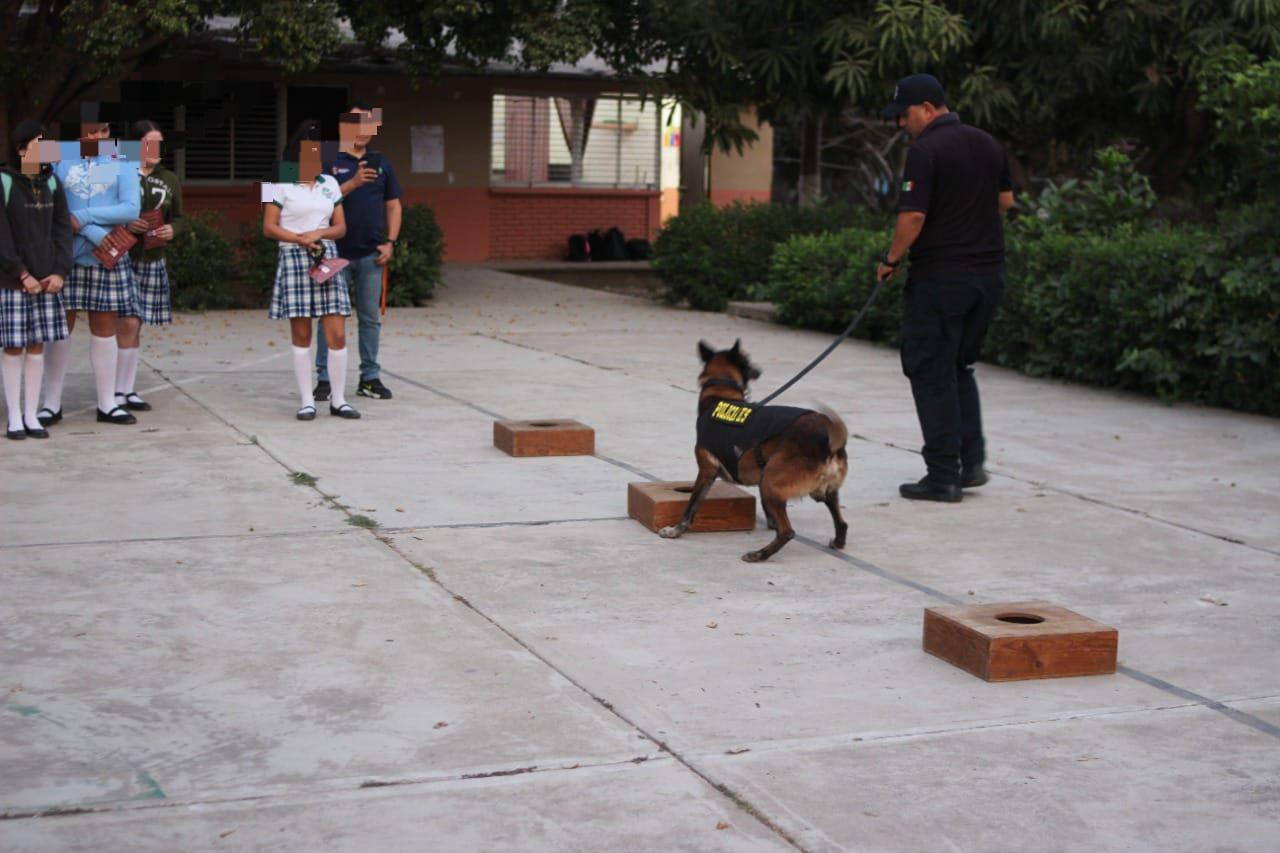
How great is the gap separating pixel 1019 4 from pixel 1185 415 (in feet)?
19.9

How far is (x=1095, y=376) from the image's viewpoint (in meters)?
12.0

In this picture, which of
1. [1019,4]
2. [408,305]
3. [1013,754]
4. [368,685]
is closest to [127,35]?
[408,305]

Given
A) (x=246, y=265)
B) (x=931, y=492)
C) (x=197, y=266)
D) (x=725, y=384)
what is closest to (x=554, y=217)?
(x=246, y=265)

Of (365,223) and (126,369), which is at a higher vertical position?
(365,223)

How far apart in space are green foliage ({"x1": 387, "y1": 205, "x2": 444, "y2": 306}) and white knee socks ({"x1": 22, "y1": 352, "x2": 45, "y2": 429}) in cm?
878

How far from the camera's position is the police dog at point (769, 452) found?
634 centimetres

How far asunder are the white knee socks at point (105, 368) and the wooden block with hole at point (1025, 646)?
604 cm

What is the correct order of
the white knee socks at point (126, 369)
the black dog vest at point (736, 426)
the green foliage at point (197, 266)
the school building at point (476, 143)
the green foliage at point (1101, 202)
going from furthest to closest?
the school building at point (476, 143), the green foliage at point (197, 266), the green foliage at point (1101, 202), the white knee socks at point (126, 369), the black dog vest at point (736, 426)

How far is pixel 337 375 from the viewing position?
991cm

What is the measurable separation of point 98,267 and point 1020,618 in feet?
20.4

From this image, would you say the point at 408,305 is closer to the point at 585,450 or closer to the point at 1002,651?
the point at 585,450

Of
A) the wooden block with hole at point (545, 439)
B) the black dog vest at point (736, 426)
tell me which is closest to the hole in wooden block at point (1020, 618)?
the black dog vest at point (736, 426)

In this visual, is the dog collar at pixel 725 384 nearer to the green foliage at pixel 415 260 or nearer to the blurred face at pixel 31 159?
the blurred face at pixel 31 159

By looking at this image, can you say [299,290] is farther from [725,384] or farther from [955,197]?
[955,197]
